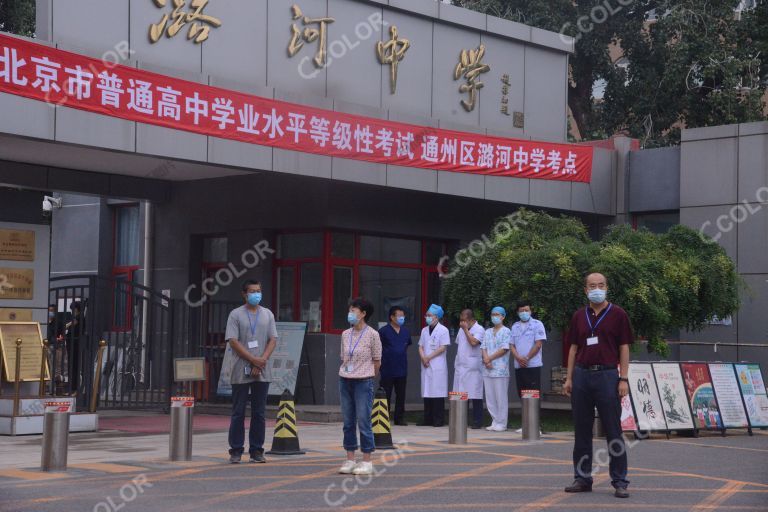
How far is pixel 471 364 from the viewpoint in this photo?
18797 millimetres

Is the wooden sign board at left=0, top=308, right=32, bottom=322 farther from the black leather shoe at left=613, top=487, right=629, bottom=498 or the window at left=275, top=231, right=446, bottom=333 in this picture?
the black leather shoe at left=613, top=487, right=629, bottom=498

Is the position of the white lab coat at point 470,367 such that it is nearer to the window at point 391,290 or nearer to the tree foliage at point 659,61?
the window at point 391,290

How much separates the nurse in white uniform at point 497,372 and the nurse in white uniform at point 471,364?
0.88ft

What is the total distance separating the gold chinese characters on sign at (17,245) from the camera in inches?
710

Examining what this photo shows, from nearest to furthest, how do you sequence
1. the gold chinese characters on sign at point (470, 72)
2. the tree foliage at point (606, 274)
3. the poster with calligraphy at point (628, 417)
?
the poster with calligraphy at point (628, 417), the tree foliage at point (606, 274), the gold chinese characters on sign at point (470, 72)

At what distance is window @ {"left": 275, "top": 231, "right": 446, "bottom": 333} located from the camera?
22.3m

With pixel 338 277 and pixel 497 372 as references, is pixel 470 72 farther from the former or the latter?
pixel 497 372

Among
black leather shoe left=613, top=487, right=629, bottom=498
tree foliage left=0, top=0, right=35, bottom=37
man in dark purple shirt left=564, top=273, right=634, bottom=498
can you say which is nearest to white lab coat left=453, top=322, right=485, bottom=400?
man in dark purple shirt left=564, top=273, right=634, bottom=498

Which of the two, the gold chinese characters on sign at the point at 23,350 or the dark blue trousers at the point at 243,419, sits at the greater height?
the gold chinese characters on sign at the point at 23,350

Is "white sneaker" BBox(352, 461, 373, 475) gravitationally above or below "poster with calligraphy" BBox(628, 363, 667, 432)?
below

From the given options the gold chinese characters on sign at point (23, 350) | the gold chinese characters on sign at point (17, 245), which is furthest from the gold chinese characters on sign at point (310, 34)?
the gold chinese characters on sign at point (23, 350)

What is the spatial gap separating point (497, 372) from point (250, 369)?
6.24 meters

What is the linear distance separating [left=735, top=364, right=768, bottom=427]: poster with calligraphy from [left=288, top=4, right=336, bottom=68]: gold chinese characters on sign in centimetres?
864

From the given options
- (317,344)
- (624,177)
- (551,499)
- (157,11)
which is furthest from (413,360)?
(551,499)
